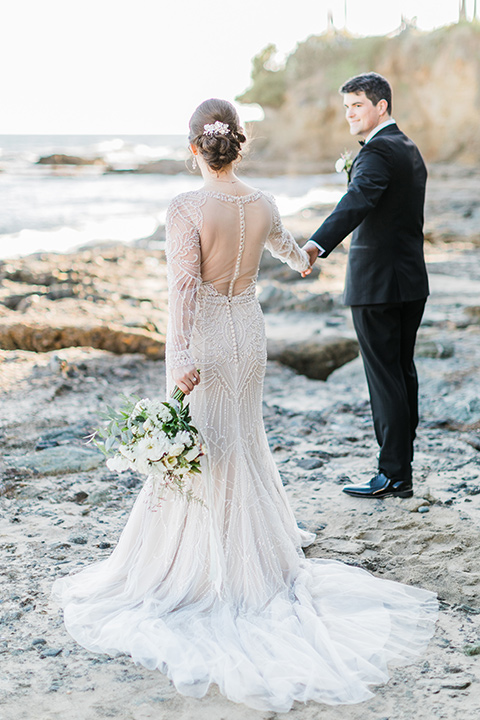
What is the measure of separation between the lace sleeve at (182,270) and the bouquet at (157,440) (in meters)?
0.21

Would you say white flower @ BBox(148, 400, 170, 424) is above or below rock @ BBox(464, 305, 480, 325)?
below

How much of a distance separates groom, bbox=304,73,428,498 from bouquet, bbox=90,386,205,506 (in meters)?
1.32

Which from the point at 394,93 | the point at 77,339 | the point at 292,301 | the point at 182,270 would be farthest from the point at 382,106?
the point at 394,93

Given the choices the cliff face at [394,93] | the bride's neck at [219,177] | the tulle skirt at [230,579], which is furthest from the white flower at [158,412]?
the cliff face at [394,93]

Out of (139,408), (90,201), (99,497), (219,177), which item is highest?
A: (90,201)

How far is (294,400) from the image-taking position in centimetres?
639

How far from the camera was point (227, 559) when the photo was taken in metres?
3.14

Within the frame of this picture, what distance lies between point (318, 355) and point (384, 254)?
3.28 metres

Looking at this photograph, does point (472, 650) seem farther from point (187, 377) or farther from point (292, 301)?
point (292, 301)

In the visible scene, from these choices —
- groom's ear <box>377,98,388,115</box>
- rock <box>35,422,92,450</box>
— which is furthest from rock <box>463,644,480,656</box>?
rock <box>35,422,92,450</box>

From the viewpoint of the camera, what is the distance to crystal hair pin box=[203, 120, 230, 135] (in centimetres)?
286

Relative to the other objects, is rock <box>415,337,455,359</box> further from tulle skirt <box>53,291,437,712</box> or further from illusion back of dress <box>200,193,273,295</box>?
illusion back of dress <box>200,193,273,295</box>

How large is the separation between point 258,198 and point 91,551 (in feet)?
6.59

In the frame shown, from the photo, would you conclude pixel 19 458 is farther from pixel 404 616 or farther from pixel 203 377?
pixel 404 616
